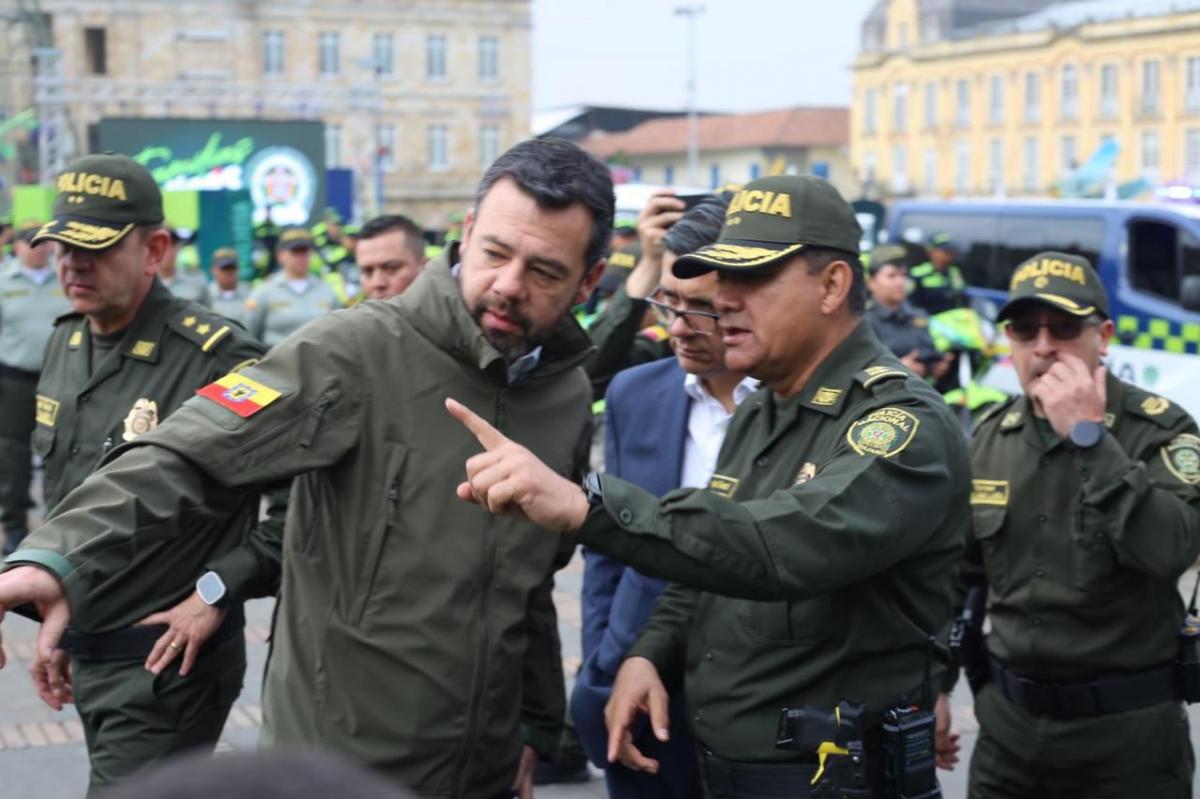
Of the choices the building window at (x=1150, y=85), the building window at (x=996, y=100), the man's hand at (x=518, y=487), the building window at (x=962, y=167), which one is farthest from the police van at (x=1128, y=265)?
the building window at (x=962, y=167)

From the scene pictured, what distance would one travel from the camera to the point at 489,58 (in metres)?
71.0

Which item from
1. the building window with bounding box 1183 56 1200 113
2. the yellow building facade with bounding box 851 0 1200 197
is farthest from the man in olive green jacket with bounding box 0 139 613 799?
the building window with bounding box 1183 56 1200 113

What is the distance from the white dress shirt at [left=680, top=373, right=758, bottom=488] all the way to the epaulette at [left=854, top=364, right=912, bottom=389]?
1.02 metres

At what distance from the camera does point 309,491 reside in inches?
118

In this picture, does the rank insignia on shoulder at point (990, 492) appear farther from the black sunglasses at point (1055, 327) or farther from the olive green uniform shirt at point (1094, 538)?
the black sunglasses at point (1055, 327)

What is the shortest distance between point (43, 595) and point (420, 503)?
2.45 feet

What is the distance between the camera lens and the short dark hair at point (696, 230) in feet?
14.0

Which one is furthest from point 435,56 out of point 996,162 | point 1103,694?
point 1103,694

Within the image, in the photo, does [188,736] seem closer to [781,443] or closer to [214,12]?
[781,443]

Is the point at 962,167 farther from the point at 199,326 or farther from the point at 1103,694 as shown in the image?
the point at 199,326

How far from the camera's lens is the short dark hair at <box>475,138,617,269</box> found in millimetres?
3031

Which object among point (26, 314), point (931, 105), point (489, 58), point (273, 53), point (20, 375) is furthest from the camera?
point (931, 105)

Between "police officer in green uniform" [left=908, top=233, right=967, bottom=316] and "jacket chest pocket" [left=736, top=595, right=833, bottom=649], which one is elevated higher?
"jacket chest pocket" [left=736, top=595, right=833, bottom=649]

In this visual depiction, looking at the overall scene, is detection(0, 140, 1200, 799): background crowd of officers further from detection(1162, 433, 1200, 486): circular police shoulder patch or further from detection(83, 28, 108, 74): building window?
detection(83, 28, 108, 74): building window
